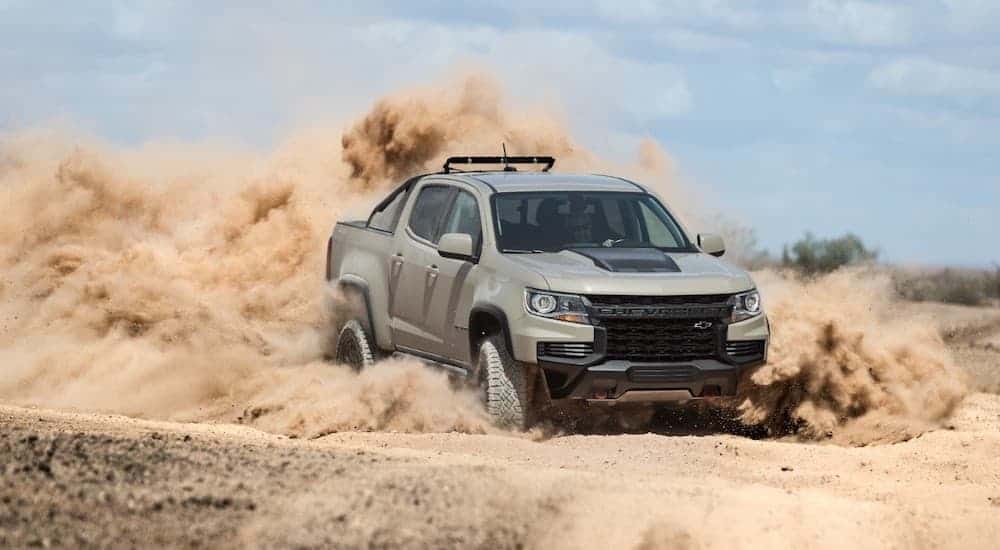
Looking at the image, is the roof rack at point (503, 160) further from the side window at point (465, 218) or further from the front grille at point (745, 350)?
the front grille at point (745, 350)

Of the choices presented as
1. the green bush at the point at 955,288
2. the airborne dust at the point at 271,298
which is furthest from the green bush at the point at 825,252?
the airborne dust at the point at 271,298

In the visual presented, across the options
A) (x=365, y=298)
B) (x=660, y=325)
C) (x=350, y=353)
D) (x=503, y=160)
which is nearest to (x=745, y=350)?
(x=660, y=325)

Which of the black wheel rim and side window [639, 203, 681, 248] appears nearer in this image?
side window [639, 203, 681, 248]

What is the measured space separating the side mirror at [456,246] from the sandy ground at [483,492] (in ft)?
4.18

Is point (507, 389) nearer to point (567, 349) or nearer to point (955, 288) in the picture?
point (567, 349)

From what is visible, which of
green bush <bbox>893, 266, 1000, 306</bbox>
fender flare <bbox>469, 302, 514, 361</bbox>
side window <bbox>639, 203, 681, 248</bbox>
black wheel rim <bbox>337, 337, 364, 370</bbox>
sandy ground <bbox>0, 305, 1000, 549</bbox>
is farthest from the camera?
green bush <bbox>893, 266, 1000, 306</bbox>

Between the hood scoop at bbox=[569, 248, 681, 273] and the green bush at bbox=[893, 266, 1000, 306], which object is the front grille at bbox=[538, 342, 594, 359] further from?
the green bush at bbox=[893, 266, 1000, 306]

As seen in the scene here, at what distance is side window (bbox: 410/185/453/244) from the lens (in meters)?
13.0

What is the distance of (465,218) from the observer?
12.6 meters

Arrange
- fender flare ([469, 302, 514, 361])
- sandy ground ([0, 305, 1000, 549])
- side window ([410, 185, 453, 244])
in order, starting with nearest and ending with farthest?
sandy ground ([0, 305, 1000, 549]) < fender flare ([469, 302, 514, 361]) < side window ([410, 185, 453, 244])

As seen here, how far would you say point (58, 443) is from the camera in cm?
Result: 916

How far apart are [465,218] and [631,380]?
212 centimetres

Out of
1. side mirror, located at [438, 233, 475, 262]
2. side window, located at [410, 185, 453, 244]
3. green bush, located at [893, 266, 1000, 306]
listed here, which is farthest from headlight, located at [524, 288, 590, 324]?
green bush, located at [893, 266, 1000, 306]

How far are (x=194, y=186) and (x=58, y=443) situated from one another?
51.5ft
